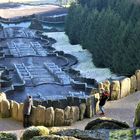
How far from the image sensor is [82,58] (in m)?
46.1

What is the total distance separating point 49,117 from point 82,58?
24.8 m

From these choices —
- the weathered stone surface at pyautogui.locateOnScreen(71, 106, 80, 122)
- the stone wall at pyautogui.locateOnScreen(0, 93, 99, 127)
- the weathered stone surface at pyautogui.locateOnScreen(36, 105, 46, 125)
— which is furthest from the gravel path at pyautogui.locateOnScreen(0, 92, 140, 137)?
the weathered stone surface at pyautogui.locateOnScreen(36, 105, 46, 125)

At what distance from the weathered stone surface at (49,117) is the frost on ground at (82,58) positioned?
608 inches

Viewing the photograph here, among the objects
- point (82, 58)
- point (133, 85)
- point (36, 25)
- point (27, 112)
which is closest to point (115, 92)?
point (133, 85)

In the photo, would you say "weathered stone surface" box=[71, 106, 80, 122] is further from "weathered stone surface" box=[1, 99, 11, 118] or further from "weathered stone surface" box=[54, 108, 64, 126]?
"weathered stone surface" box=[1, 99, 11, 118]

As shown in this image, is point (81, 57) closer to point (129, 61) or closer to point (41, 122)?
point (129, 61)

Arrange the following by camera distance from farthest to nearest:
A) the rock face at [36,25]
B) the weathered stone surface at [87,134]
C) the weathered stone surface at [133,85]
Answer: the rock face at [36,25]
the weathered stone surface at [133,85]
the weathered stone surface at [87,134]

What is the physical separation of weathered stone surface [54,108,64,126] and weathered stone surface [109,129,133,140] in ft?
24.9

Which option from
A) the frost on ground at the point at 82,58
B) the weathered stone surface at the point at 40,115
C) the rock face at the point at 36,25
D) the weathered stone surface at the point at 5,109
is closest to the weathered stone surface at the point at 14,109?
the weathered stone surface at the point at 5,109

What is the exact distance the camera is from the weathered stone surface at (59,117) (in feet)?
70.9

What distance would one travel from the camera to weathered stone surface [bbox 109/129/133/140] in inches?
528

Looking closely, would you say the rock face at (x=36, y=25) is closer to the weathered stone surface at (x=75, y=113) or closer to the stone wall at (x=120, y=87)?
the stone wall at (x=120, y=87)

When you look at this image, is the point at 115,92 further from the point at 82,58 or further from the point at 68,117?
the point at 82,58

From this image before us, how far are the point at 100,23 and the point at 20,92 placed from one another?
1532cm
